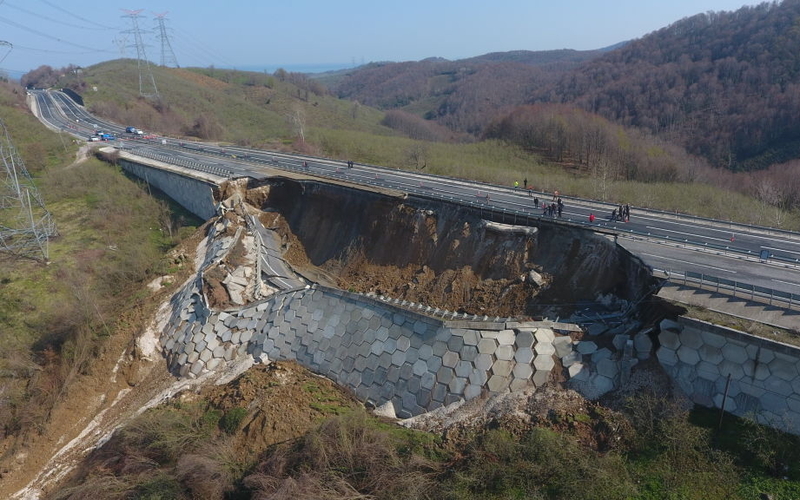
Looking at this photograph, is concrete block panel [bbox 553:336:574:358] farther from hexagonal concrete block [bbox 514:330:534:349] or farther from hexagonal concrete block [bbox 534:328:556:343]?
hexagonal concrete block [bbox 514:330:534:349]

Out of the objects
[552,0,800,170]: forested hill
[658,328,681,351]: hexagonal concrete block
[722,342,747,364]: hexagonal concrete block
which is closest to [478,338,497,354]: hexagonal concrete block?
[658,328,681,351]: hexagonal concrete block

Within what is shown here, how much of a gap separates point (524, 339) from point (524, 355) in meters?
0.61

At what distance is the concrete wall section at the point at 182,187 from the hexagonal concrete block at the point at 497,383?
2972 cm

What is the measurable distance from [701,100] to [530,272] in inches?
3579

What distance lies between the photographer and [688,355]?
16.3 metres

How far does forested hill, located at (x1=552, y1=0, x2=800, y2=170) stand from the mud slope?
216 feet

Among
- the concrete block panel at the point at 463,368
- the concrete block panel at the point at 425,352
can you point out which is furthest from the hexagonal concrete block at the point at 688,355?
the concrete block panel at the point at 425,352

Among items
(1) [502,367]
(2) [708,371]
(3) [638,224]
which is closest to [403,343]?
(1) [502,367]

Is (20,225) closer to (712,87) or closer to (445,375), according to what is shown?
(445,375)

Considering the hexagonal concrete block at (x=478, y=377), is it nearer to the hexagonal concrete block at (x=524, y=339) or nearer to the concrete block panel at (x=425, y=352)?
the hexagonal concrete block at (x=524, y=339)

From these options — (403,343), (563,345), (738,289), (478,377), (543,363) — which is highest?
(738,289)

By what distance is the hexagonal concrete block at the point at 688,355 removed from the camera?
16234mm

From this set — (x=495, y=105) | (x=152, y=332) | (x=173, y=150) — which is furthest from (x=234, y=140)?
(x=495, y=105)

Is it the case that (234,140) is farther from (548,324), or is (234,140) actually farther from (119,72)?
(548,324)
